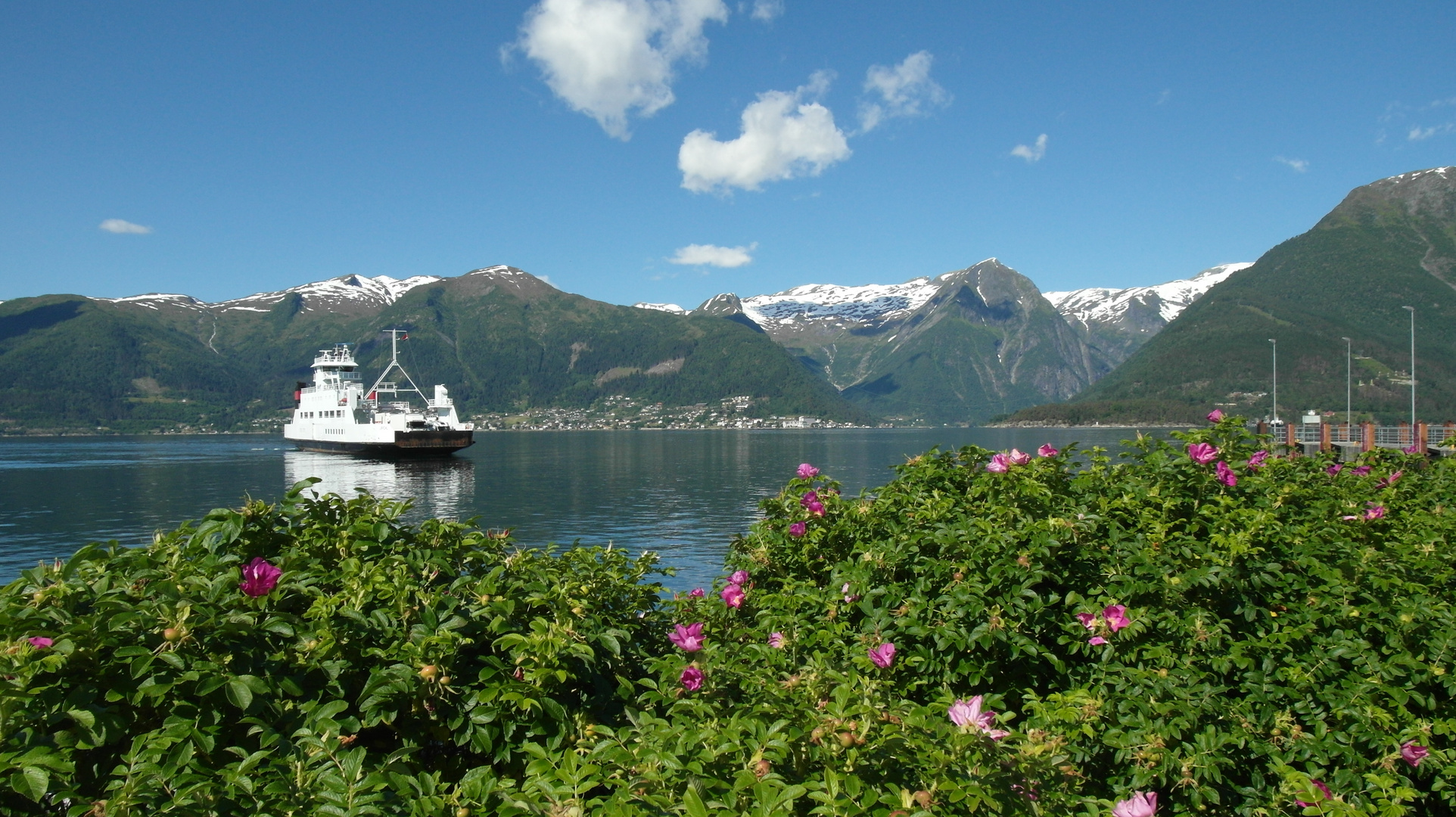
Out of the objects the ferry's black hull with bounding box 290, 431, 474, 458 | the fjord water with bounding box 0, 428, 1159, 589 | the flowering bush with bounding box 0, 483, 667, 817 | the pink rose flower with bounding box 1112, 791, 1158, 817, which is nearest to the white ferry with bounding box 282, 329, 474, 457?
the ferry's black hull with bounding box 290, 431, 474, 458

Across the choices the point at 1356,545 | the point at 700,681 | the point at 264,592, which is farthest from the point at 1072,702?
the point at 264,592

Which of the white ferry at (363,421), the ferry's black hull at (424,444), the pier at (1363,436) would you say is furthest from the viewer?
the white ferry at (363,421)

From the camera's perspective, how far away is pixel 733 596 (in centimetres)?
487

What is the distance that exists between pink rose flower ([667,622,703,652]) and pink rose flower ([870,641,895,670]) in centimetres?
86

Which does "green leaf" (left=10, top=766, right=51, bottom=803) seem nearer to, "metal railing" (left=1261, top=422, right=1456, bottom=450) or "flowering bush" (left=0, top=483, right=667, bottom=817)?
"flowering bush" (left=0, top=483, right=667, bottom=817)

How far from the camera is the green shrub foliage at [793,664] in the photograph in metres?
2.40

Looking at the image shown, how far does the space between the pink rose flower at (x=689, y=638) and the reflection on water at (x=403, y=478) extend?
1237 inches

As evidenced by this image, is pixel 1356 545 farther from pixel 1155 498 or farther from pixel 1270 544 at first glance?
pixel 1155 498

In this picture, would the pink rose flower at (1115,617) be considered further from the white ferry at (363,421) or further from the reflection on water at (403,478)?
the white ferry at (363,421)

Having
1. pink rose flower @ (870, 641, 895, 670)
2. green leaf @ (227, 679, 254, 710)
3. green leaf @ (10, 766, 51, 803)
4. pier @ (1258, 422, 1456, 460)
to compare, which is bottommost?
pier @ (1258, 422, 1456, 460)

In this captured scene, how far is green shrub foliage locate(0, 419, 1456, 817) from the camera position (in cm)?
240

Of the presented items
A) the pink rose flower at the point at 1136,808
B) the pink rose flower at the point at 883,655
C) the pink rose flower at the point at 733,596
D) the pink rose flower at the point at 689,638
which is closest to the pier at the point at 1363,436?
the pink rose flower at the point at 733,596

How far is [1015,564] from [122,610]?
4.02 meters

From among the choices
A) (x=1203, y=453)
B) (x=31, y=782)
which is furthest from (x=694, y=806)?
(x=1203, y=453)
